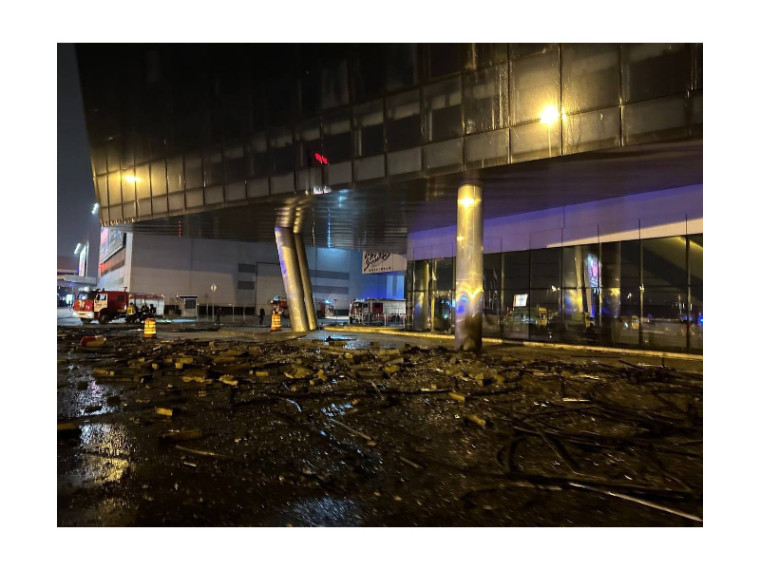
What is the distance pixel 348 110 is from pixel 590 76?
30.7ft

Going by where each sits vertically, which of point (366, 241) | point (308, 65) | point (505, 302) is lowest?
point (505, 302)

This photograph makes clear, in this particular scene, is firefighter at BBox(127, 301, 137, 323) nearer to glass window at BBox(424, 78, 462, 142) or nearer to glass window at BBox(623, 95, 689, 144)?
glass window at BBox(424, 78, 462, 142)

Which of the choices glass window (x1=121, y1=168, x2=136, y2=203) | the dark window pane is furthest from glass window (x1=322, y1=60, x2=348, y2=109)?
glass window (x1=121, y1=168, x2=136, y2=203)

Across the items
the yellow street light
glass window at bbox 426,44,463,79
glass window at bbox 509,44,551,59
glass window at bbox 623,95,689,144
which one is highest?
glass window at bbox 426,44,463,79

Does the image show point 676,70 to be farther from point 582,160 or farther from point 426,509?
point 426,509

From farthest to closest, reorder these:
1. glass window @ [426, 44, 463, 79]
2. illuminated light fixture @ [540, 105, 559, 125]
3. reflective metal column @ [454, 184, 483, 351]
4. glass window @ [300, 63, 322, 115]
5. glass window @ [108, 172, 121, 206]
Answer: glass window @ [108, 172, 121, 206], glass window @ [300, 63, 322, 115], reflective metal column @ [454, 184, 483, 351], glass window @ [426, 44, 463, 79], illuminated light fixture @ [540, 105, 559, 125]

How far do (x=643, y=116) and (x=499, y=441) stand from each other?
11.7 metres

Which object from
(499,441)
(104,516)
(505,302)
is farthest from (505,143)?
(104,516)

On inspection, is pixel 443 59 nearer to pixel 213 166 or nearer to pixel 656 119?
pixel 656 119

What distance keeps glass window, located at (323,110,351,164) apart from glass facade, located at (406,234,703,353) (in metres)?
9.53

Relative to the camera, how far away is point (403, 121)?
16516 mm

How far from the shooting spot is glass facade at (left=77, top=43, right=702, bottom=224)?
1264 cm

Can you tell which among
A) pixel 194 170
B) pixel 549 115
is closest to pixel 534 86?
pixel 549 115

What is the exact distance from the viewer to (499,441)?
5.39 meters
